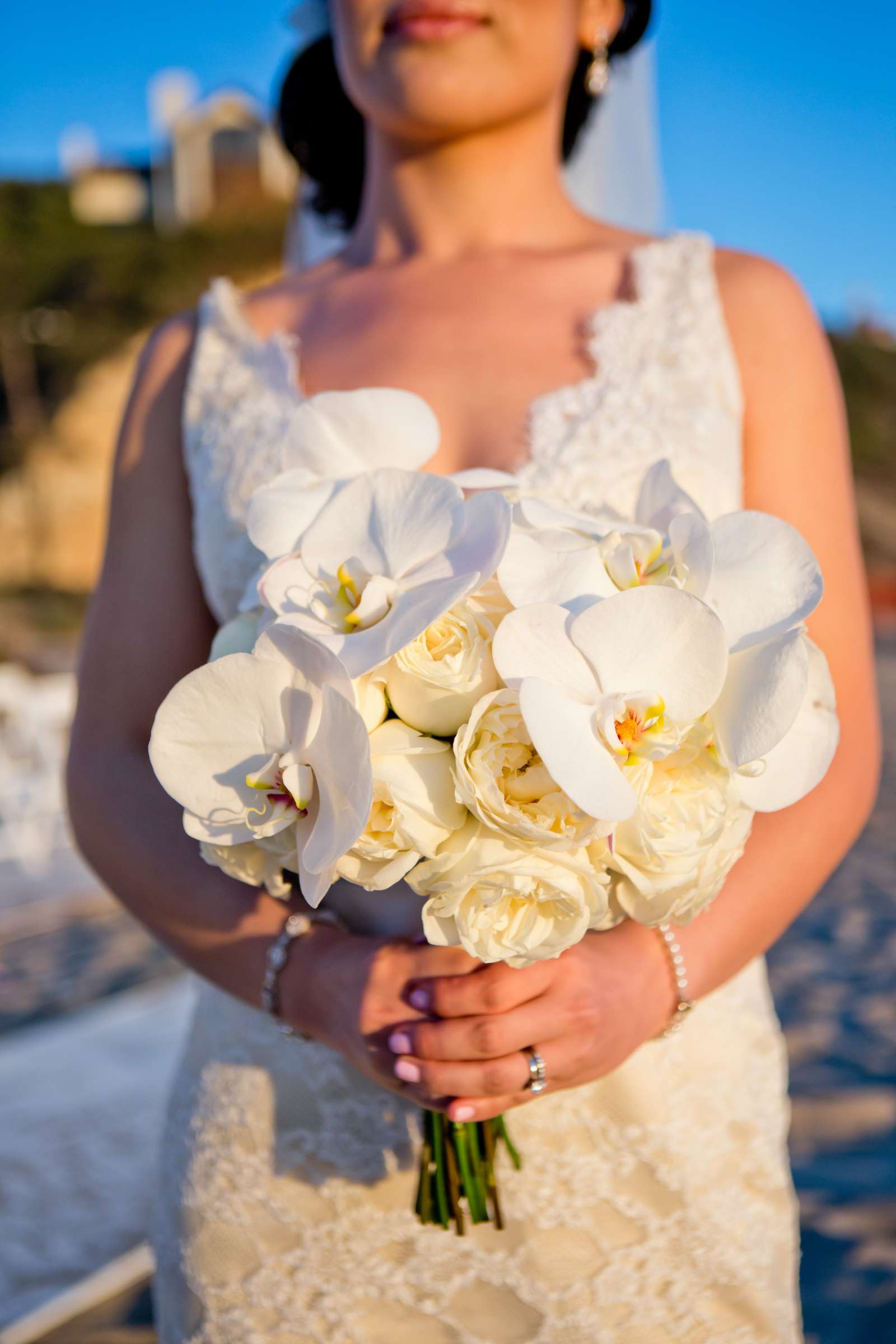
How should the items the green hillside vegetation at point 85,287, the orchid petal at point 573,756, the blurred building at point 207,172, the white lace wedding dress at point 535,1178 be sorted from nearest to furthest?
the orchid petal at point 573,756 < the white lace wedding dress at point 535,1178 < the green hillside vegetation at point 85,287 < the blurred building at point 207,172

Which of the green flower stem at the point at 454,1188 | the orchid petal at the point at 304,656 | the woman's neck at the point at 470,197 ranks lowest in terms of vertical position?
the green flower stem at the point at 454,1188

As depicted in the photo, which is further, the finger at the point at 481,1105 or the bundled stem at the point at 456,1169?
the bundled stem at the point at 456,1169

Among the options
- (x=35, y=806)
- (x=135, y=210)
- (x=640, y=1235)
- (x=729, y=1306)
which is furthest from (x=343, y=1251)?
(x=135, y=210)

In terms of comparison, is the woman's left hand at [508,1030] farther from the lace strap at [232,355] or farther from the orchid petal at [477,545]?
the lace strap at [232,355]

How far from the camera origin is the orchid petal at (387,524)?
102 cm

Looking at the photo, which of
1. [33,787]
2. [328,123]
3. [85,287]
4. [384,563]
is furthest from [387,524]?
[85,287]

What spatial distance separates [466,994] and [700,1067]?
58cm

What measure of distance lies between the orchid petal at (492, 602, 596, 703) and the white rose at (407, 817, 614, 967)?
0.16 metres

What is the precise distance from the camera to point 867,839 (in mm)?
7668

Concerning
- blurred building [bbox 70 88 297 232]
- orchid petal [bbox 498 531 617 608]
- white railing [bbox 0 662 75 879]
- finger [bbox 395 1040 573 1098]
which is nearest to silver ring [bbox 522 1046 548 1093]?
finger [bbox 395 1040 573 1098]

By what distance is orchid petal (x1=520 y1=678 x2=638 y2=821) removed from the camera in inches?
35.0

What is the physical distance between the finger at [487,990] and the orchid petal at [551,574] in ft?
1.39

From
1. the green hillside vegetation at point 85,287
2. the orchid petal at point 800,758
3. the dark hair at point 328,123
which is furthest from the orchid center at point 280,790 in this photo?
the green hillside vegetation at point 85,287

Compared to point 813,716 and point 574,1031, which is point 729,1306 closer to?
point 574,1031
